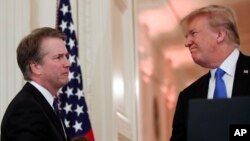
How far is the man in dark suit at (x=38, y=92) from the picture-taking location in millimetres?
2350

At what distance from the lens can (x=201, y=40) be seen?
2895 mm

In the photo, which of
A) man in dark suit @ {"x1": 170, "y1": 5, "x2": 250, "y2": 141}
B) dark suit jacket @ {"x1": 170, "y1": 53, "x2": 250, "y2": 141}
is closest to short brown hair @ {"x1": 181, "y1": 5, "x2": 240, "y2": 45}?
man in dark suit @ {"x1": 170, "y1": 5, "x2": 250, "y2": 141}

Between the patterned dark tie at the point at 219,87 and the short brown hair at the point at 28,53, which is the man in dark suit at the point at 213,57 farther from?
the short brown hair at the point at 28,53

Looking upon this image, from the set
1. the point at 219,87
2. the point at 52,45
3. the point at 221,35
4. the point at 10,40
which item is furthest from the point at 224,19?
the point at 10,40

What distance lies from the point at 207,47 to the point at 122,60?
212 cm

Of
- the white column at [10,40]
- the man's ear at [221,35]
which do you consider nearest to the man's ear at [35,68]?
the man's ear at [221,35]

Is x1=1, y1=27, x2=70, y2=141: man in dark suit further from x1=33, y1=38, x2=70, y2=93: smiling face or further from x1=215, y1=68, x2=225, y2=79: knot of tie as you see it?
x1=215, y1=68, x2=225, y2=79: knot of tie

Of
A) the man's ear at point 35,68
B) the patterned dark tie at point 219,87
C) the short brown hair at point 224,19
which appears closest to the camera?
the patterned dark tie at point 219,87

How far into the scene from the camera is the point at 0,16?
4.12 metres

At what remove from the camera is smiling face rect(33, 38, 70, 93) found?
108 inches

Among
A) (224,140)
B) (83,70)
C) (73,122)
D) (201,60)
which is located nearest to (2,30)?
(83,70)

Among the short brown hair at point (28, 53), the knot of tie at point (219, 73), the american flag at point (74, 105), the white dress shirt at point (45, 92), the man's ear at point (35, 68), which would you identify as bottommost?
the american flag at point (74, 105)

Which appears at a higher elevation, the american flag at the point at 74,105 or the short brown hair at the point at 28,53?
the short brown hair at the point at 28,53

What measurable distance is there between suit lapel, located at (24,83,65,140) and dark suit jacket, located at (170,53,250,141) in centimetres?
59
